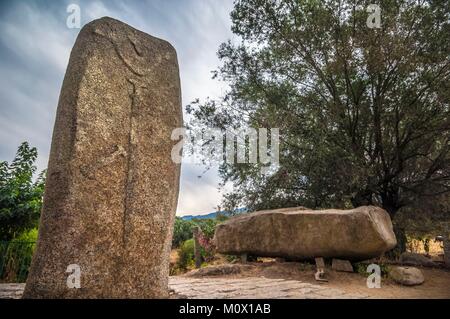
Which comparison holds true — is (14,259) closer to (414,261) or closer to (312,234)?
(312,234)

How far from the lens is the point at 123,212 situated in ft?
11.2

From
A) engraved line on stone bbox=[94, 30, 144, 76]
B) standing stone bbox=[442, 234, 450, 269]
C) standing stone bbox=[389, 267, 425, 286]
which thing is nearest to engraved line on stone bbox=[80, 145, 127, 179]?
engraved line on stone bbox=[94, 30, 144, 76]

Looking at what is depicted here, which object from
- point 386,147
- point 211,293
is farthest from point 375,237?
point 386,147

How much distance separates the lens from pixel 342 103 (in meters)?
11.6

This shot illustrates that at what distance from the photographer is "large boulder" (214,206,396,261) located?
295 inches

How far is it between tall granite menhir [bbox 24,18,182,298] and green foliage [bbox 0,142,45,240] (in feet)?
21.4

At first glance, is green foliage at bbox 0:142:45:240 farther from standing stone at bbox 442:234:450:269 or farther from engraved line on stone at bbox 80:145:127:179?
standing stone at bbox 442:234:450:269

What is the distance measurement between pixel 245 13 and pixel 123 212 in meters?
10.5

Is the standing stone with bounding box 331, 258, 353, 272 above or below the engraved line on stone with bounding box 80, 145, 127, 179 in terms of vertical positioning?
below

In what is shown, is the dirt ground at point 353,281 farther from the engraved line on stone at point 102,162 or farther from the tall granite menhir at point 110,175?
the engraved line on stone at point 102,162

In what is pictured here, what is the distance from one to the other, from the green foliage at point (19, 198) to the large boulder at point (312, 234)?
5.53 m

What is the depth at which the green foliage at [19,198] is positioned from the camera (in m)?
8.56

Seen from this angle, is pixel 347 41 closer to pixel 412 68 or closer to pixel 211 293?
pixel 412 68

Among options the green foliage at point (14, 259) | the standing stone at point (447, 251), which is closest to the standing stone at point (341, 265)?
the standing stone at point (447, 251)
